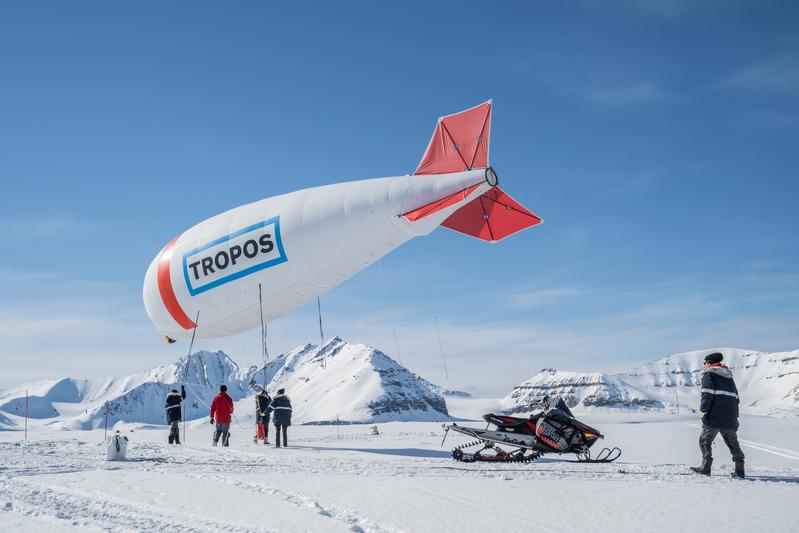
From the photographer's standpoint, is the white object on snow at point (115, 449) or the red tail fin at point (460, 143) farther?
the red tail fin at point (460, 143)

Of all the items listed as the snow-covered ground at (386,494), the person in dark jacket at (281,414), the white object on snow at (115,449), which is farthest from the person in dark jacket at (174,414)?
the white object on snow at (115,449)

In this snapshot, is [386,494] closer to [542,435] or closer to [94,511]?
[94,511]

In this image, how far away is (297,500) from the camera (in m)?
7.34

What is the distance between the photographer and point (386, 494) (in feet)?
25.1

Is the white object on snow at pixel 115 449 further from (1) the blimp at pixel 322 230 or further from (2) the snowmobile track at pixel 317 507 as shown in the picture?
(1) the blimp at pixel 322 230

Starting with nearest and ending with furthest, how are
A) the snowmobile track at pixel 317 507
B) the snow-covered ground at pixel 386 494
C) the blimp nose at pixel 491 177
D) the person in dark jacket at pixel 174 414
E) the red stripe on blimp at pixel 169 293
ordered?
the snowmobile track at pixel 317 507 < the snow-covered ground at pixel 386 494 < the blimp nose at pixel 491 177 < the person in dark jacket at pixel 174 414 < the red stripe on blimp at pixel 169 293

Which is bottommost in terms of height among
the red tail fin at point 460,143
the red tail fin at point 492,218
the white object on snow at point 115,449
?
the white object on snow at point 115,449

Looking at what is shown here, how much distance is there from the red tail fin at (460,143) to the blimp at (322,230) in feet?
0.09

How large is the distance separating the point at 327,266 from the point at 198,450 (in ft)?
18.4

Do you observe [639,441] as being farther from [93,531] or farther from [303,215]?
[93,531]

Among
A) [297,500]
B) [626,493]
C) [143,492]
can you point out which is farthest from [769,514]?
[143,492]

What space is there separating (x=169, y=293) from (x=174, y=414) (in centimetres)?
378

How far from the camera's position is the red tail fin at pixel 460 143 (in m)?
15.1

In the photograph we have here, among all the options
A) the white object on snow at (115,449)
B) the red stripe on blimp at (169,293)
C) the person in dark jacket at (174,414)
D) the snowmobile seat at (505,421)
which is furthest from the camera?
the red stripe on blimp at (169,293)
